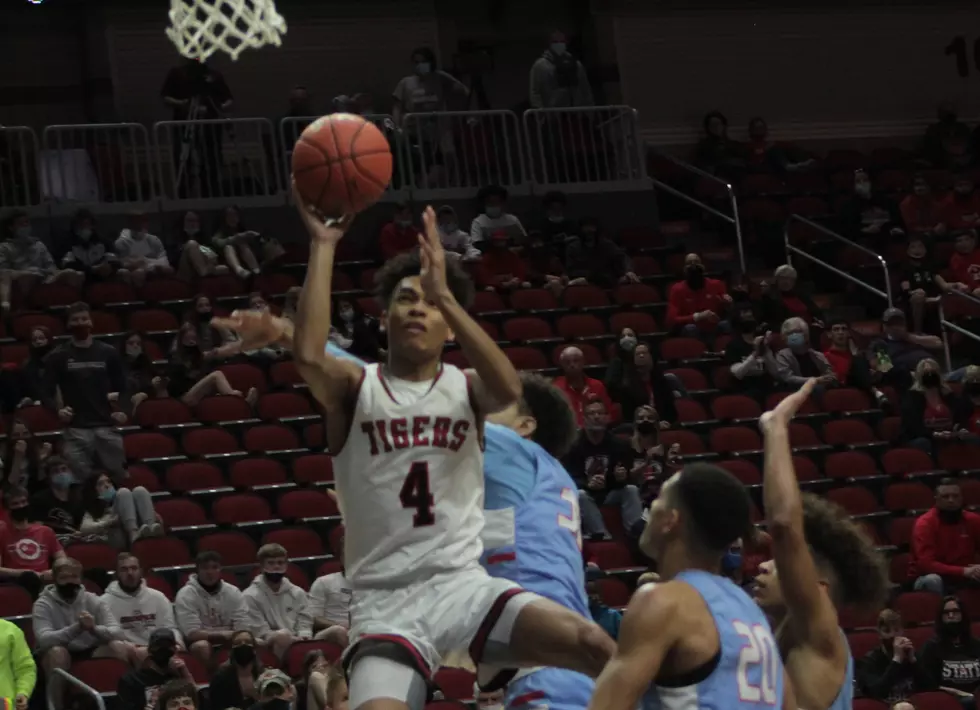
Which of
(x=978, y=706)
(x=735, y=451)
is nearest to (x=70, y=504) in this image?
(x=735, y=451)

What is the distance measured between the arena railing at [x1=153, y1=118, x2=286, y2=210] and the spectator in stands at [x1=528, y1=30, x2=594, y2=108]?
2.54 m

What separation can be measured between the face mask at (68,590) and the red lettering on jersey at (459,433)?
541cm

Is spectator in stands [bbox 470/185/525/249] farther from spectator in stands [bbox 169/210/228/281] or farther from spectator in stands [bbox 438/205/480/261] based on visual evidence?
spectator in stands [bbox 169/210/228/281]

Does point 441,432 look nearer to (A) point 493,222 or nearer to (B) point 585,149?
(A) point 493,222

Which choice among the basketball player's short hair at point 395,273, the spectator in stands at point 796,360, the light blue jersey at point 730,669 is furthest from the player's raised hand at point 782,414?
the spectator in stands at point 796,360

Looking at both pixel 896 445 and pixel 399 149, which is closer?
pixel 896 445

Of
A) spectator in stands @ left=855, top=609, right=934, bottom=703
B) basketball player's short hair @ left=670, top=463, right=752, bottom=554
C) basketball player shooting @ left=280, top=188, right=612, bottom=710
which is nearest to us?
basketball player's short hair @ left=670, top=463, right=752, bottom=554

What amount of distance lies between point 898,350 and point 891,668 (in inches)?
183

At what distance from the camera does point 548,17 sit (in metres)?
20.2

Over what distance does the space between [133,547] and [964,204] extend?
30.4 ft

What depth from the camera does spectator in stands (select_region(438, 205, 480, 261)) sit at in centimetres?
1546

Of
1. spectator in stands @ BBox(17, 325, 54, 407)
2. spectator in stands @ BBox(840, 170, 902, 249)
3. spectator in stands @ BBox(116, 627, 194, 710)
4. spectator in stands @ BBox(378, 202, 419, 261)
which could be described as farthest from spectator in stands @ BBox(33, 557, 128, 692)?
spectator in stands @ BBox(840, 170, 902, 249)

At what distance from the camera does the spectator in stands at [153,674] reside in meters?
9.87

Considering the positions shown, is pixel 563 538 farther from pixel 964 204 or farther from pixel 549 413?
pixel 964 204
